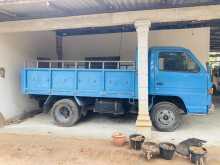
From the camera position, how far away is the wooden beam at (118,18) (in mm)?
6871

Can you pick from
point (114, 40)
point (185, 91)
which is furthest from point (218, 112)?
point (114, 40)

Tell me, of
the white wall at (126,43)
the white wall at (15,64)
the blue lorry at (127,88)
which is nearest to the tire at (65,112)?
the blue lorry at (127,88)

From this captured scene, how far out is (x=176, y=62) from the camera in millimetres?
7828

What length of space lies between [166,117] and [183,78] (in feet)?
3.74

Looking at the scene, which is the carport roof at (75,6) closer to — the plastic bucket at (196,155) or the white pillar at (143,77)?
the white pillar at (143,77)

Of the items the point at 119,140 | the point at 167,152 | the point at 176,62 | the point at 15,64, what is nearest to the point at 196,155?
the point at 167,152

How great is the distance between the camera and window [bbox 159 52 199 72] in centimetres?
773

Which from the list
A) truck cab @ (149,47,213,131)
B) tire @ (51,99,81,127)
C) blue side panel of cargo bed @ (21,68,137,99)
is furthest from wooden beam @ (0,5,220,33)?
tire @ (51,99,81,127)

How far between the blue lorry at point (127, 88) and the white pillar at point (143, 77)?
2.49ft

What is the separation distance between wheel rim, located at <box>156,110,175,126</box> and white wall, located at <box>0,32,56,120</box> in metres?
4.53

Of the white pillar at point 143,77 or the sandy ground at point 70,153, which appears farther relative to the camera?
the white pillar at point 143,77

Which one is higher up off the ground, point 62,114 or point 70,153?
point 62,114

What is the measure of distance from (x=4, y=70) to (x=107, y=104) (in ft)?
10.7

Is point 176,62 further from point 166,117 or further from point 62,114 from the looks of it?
point 62,114
